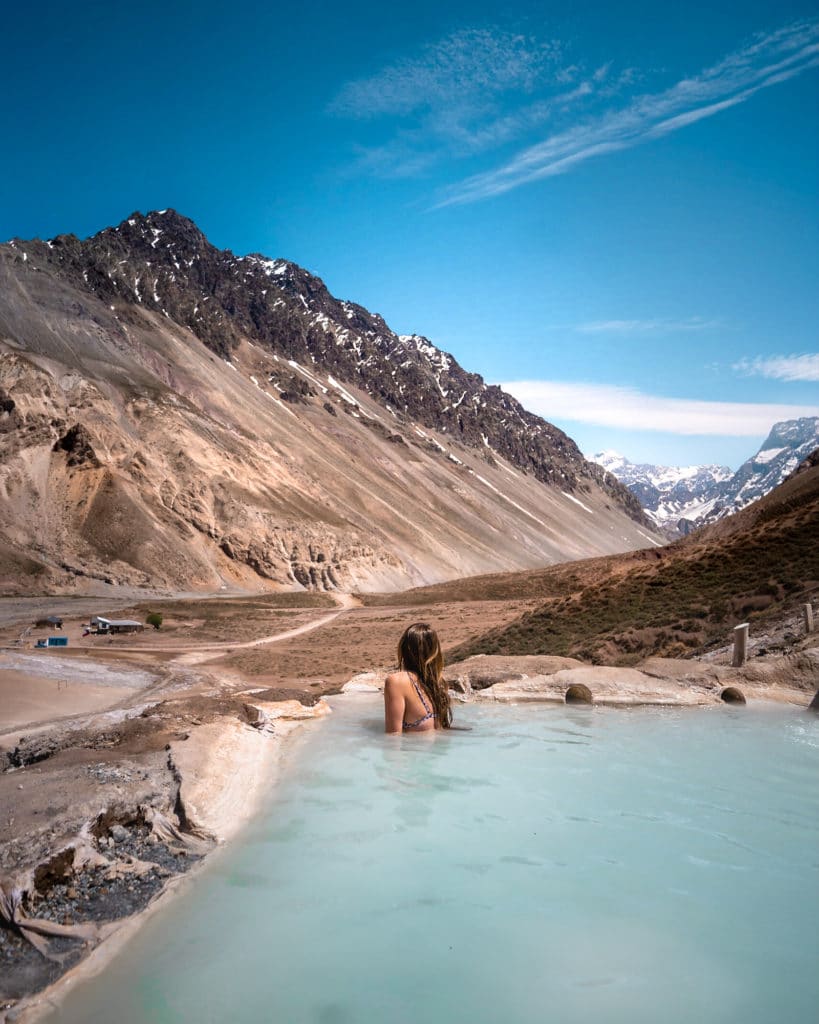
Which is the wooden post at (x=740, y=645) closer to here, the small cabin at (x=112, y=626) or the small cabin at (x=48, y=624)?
the small cabin at (x=112, y=626)

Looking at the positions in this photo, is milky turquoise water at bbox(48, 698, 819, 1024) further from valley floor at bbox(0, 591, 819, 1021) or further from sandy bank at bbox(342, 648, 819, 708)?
sandy bank at bbox(342, 648, 819, 708)

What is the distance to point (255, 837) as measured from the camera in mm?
5254

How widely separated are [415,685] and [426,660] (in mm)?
365

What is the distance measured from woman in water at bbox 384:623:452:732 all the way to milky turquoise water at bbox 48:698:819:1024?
75 centimetres

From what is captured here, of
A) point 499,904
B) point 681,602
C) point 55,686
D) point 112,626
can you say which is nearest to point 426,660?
point 499,904

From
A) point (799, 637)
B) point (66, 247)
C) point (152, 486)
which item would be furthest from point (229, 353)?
point (799, 637)

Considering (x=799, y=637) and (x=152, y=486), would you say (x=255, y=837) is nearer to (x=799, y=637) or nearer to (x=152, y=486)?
(x=799, y=637)

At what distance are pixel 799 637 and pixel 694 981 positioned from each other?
11.8 m

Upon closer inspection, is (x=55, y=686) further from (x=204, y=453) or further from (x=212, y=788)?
(x=204, y=453)

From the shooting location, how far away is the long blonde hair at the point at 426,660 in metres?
8.06

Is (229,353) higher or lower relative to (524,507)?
higher

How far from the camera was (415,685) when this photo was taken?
323 inches

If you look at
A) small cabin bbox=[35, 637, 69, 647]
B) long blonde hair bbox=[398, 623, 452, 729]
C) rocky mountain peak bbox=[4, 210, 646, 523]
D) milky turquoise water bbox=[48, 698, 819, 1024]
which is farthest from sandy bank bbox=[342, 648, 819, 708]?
rocky mountain peak bbox=[4, 210, 646, 523]

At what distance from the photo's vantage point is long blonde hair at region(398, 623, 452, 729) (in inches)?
317
